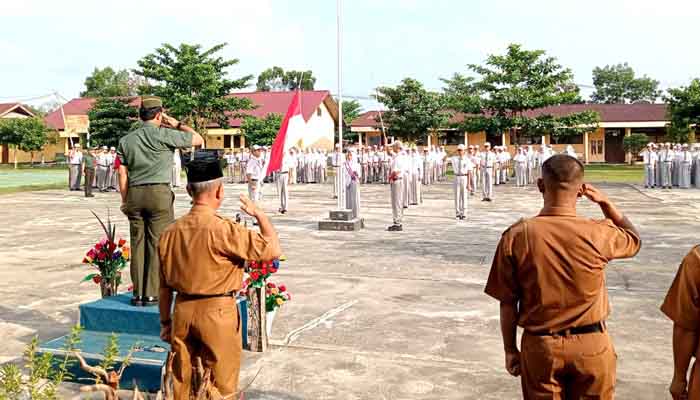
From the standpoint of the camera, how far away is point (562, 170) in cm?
313

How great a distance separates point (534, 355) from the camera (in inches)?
120

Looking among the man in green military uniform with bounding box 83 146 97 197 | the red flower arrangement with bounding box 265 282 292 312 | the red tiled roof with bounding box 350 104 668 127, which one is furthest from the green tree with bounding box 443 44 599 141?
the red flower arrangement with bounding box 265 282 292 312

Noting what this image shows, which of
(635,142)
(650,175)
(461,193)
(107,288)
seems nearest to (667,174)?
(650,175)

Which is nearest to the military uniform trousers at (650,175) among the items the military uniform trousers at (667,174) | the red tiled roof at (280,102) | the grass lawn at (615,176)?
the military uniform trousers at (667,174)

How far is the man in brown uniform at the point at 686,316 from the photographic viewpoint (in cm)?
273

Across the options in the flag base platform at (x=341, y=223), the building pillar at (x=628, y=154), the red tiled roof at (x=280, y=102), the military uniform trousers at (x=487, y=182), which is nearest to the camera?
the flag base platform at (x=341, y=223)

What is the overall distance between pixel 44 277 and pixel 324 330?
504 centimetres

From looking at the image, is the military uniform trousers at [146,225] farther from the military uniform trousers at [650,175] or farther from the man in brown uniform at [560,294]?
the military uniform trousers at [650,175]

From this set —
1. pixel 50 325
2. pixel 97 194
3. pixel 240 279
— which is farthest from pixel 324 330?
pixel 97 194

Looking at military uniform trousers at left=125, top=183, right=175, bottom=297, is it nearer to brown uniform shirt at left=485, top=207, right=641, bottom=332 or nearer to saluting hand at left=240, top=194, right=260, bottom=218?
saluting hand at left=240, top=194, right=260, bottom=218

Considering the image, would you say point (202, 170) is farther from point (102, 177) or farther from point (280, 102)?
point (280, 102)

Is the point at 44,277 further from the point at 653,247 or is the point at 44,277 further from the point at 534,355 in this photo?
the point at 653,247

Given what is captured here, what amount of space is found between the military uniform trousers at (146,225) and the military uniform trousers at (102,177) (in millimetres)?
24647

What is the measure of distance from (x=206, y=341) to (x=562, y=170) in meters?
1.96
